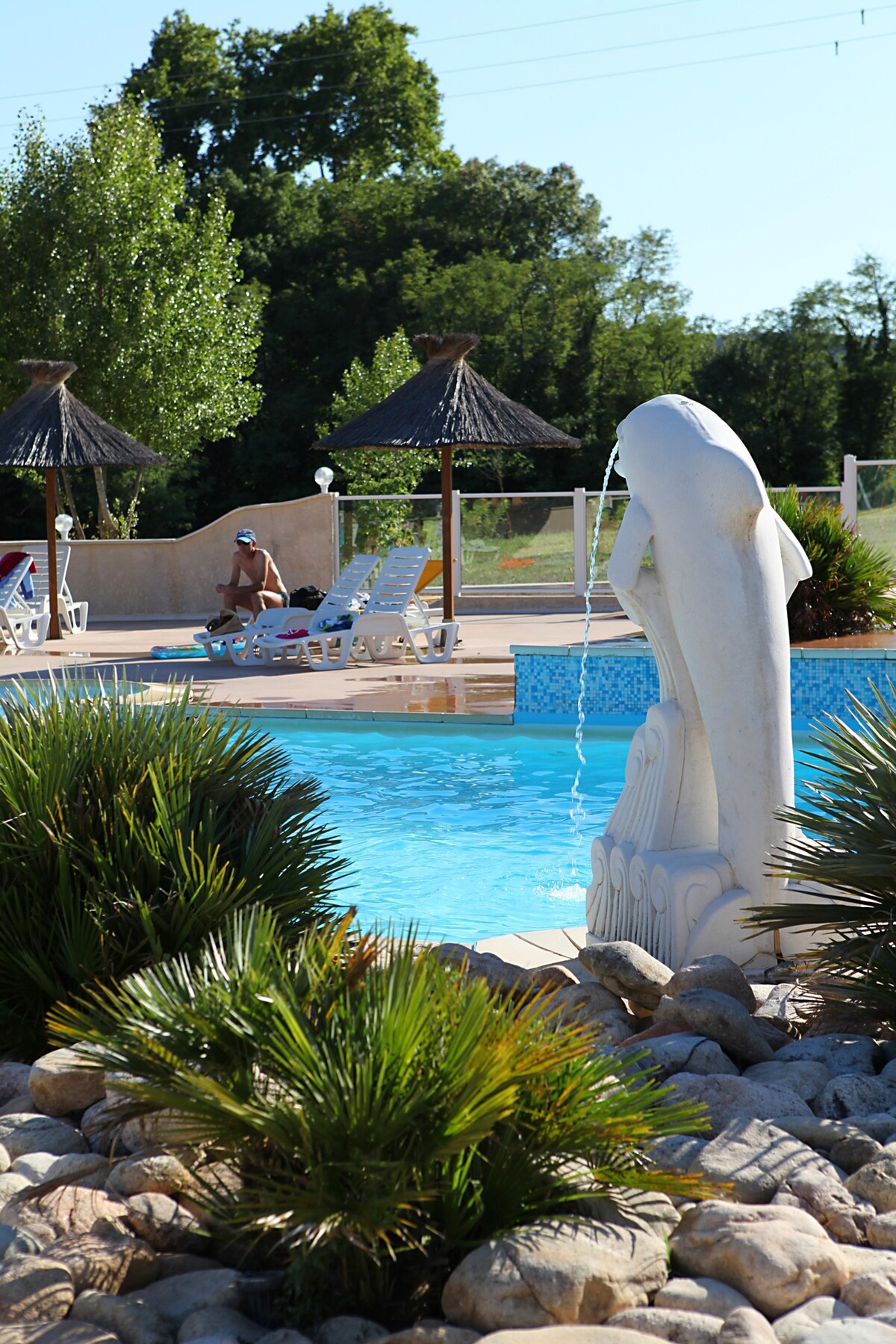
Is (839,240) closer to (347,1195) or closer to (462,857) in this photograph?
(462,857)

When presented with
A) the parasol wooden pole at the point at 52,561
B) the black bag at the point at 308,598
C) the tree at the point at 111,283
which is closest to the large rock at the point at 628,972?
the black bag at the point at 308,598

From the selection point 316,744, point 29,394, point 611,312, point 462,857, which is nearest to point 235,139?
point 611,312

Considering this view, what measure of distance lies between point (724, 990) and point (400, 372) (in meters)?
24.8

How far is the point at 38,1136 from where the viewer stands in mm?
3078

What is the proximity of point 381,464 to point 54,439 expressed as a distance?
9.67 meters

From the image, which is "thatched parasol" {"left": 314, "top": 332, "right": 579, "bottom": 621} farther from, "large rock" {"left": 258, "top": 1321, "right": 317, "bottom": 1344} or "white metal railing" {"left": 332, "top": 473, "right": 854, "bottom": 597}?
"large rock" {"left": 258, "top": 1321, "right": 317, "bottom": 1344}

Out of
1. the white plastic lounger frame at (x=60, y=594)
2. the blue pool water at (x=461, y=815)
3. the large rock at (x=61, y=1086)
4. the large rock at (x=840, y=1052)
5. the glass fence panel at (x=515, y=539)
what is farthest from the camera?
the glass fence panel at (x=515, y=539)

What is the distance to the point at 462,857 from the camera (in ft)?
25.1

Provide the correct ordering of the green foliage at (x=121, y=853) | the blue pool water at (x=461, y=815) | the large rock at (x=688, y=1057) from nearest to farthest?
the large rock at (x=688, y=1057), the green foliage at (x=121, y=853), the blue pool water at (x=461, y=815)

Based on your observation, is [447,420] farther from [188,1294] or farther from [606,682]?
[188,1294]

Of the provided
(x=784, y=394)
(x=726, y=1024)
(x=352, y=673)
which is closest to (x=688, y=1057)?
(x=726, y=1024)

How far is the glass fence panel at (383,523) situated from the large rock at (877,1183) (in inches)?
696

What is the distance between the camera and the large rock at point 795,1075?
3295 mm

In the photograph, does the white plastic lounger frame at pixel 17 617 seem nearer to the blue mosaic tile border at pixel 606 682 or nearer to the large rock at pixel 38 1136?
the blue mosaic tile border at pixel 606 682
